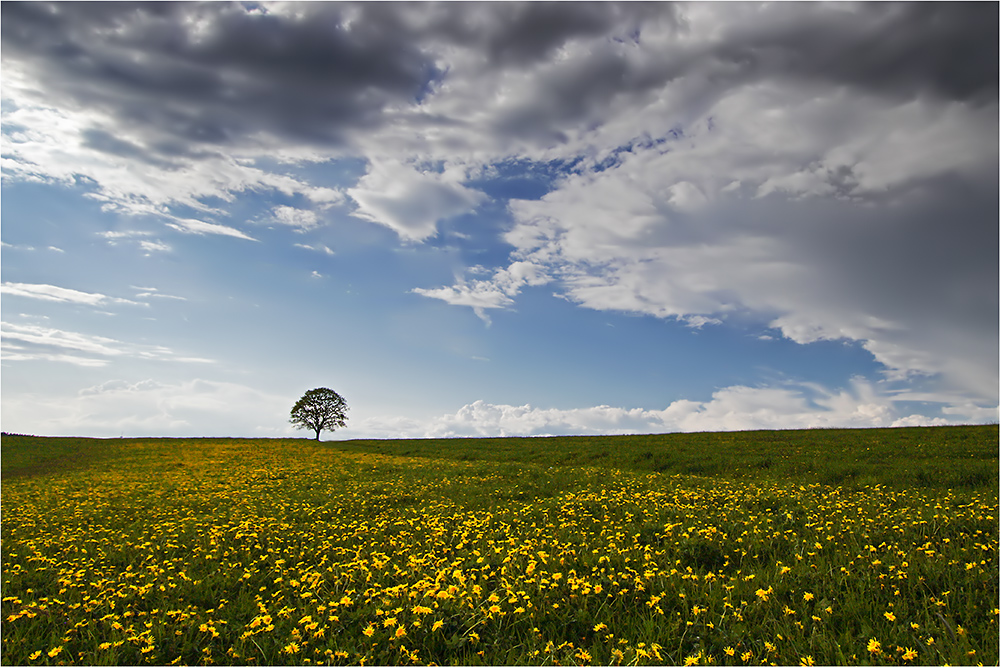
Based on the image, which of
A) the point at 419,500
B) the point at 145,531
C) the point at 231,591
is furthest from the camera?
the point at 419,500

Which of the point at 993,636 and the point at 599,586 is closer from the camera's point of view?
the point at 993,636

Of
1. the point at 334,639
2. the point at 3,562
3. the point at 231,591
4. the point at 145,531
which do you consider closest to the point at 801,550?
the point at 334,639

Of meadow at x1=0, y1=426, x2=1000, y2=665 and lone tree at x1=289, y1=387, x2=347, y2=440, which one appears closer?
meadow at x1=0, y1=426, x2=1000, y2=665

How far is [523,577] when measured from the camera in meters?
7.87

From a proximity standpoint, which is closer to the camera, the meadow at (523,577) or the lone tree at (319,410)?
the meadow at (523,577)

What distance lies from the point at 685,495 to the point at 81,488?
26232 millimetres

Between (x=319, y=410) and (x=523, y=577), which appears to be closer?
(x=523, y=577)

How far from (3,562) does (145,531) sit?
8.82ft

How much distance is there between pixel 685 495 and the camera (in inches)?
567

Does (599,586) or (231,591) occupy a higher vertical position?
(599,586)

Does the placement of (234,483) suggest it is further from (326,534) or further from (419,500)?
(326,534)

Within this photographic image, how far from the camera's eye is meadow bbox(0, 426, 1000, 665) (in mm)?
6145

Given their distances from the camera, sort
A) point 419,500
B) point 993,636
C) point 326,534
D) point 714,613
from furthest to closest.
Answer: point 419,500 < point 326,534 < point 714,613 < point 993,636

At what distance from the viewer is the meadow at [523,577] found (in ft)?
20.2
